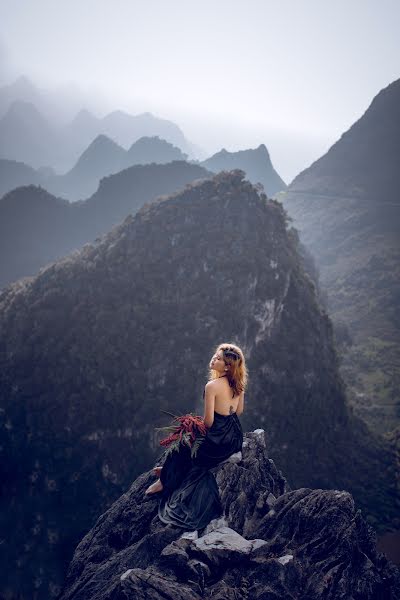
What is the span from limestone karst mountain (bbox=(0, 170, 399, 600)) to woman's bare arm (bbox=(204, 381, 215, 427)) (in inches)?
1448

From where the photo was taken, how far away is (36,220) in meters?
137

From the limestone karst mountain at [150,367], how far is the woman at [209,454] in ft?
117

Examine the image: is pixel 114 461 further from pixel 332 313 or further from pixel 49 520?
pixel 332 313

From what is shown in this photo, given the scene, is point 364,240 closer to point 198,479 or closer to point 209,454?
point 209,454

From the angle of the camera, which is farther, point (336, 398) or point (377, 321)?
point (377, 321)

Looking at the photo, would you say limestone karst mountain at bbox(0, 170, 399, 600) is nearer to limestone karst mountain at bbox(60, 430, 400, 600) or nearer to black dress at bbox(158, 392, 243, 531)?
limestone karst mountain at bbox(60, 430, 400, 600)

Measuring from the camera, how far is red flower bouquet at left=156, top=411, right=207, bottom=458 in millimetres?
8805

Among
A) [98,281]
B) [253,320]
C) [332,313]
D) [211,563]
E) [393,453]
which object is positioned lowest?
[393,453]

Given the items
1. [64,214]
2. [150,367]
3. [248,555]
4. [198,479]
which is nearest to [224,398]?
[198,479]

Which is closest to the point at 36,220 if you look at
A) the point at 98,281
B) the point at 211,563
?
the point at 98,281

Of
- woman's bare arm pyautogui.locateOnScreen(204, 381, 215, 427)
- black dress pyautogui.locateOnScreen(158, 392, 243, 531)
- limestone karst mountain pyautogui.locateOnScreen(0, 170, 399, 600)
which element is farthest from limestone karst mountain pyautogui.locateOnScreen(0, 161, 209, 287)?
woman's bare arm pyautogui.locateOnScreen(204, 381, 215, 427)

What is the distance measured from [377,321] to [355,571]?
94302 millimetres

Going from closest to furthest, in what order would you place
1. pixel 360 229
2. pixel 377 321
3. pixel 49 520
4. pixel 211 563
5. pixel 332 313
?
pixel 211 563 < pixel 49 520 < pixel 377 321 < pixel 332 313 < pixel 360 229

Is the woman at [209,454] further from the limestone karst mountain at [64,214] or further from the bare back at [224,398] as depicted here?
the limestone karst mountain at [64,214]
